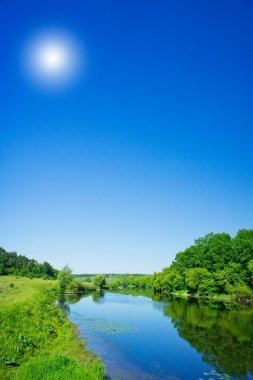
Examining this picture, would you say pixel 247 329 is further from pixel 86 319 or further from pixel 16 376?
pixel 16 376

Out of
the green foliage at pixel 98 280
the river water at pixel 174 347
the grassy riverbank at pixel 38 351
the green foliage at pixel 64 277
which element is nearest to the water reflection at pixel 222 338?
the river water at pixel 174 347

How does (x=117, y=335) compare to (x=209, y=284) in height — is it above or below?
below

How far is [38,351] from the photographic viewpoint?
21766 millimetres

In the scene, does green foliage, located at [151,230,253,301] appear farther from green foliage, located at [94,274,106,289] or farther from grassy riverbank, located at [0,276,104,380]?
grassy riverbank, located at [0,276,104,380]

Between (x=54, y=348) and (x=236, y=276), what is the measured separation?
64.8 metres

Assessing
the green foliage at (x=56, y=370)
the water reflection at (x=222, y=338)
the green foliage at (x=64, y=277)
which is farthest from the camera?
the green foliage at (x=64, y=277)

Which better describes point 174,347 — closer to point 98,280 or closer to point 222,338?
point 222,338

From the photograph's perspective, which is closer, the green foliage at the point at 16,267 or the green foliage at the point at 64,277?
the green foliage at the point at 64,277

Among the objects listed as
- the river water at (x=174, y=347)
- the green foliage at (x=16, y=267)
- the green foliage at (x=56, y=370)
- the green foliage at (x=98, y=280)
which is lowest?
the river water at (x=174, y=347)

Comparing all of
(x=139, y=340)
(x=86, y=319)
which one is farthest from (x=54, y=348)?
(x=86, y=319)

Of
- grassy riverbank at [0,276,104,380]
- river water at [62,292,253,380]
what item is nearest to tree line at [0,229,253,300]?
river water at [62,292,253,380]

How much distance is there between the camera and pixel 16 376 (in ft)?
52.2

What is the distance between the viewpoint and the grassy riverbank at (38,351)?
1667 centimetres

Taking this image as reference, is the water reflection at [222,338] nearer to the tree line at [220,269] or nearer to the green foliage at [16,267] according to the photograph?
the tree line at [220,269]
